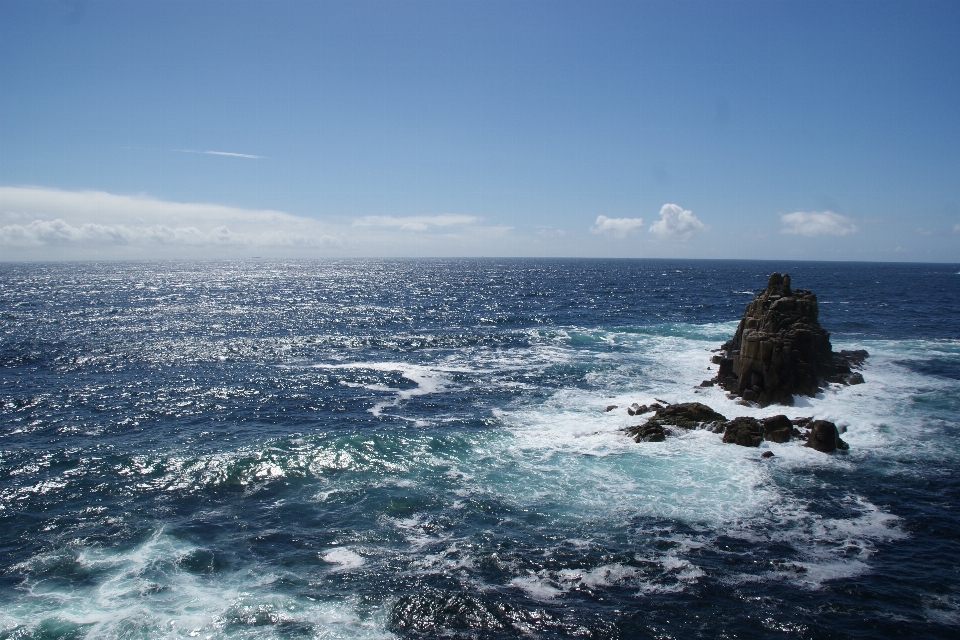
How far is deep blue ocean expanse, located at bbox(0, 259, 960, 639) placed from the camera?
822 inches

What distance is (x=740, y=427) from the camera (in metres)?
37.8

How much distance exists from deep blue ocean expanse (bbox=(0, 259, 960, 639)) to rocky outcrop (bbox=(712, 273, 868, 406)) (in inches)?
87.2

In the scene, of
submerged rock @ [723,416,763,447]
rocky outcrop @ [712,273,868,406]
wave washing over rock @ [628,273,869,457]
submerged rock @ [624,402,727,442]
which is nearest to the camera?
submerged rock @ [723,416,763,447]

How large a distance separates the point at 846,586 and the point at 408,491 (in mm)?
21039

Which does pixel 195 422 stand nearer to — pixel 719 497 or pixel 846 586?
pixel 719 497

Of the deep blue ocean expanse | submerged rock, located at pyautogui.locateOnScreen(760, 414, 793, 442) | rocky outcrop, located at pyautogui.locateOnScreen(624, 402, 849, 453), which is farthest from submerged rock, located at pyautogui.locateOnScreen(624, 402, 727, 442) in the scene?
submerged rock, located at pyautogui.locateOnScreen(760, 414, 793, 442)

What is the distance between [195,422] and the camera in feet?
142

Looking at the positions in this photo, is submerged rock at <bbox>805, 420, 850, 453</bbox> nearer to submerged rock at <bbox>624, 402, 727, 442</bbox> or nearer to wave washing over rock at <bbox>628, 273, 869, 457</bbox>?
wave washing over rock at <bbox>628, 273, 869, 457</bbox>

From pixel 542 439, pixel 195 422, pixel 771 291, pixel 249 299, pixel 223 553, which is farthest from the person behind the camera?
pixel 249 299

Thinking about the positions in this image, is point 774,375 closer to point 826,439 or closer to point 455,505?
point 826,439

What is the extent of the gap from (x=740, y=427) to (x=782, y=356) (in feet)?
42.1

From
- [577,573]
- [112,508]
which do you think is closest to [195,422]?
[112,508]

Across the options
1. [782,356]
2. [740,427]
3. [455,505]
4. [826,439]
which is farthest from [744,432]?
[455,505]

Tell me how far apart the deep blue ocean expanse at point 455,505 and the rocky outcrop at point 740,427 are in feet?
3.36
